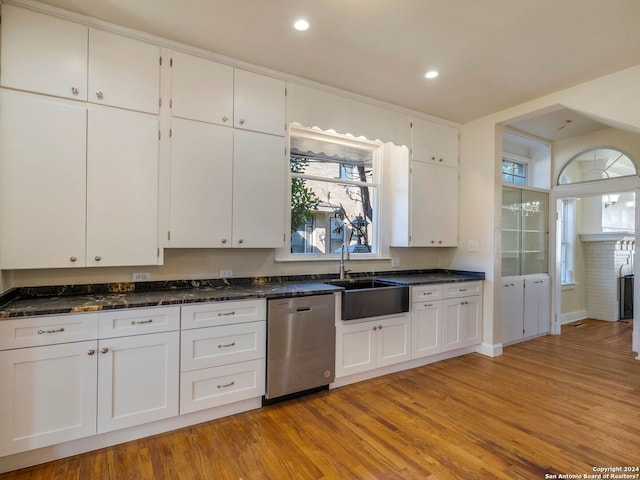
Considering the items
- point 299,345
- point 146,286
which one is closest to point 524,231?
point 299,345

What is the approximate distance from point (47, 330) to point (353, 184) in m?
2.95

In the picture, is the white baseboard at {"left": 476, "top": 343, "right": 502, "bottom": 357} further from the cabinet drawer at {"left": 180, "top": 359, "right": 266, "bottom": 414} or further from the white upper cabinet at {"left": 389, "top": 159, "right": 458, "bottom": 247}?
the cabinet drawer at {"left": 180, "top": 359, "right": 266, "bottom": 414}

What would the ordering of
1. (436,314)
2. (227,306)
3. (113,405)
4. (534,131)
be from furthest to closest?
(534,131)
(436,314)
(227,306)
(113,405)

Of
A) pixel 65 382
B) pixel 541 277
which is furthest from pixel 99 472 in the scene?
pixel 541 277

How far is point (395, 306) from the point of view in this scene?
10.5ft

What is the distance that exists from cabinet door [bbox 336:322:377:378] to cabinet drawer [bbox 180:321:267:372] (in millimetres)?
726

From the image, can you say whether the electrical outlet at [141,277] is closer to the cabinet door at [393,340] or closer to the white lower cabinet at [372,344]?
the white lower cabinet at [372,344]

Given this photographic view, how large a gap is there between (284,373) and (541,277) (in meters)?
3.91

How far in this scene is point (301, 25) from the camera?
7.60ft

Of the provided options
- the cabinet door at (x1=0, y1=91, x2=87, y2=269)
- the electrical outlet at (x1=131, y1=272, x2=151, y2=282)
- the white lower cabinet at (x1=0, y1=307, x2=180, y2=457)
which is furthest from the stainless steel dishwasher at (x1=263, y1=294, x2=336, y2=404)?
the cabinet door at (x1=0, y1=91, x2=87, y2=269)

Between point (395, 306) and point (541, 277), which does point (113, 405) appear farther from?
point (541, 277)

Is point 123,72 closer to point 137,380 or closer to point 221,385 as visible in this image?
point 137,380

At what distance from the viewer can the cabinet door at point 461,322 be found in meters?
3.66


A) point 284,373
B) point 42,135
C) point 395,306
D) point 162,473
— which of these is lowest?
point 162,473
